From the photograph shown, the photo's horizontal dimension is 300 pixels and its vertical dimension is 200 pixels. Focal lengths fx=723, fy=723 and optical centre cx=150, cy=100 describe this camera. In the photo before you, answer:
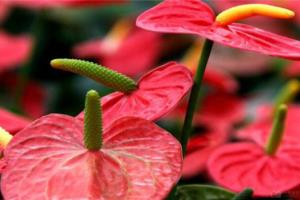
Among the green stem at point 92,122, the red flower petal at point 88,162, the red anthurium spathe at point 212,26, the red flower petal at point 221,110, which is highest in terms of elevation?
the red anthurium spathe at point 212,26

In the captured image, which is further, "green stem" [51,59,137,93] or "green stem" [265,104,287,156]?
"green stem" [265,104,287,156]

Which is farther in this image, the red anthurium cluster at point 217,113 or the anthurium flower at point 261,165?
the red anthurium cluster at point 217,113

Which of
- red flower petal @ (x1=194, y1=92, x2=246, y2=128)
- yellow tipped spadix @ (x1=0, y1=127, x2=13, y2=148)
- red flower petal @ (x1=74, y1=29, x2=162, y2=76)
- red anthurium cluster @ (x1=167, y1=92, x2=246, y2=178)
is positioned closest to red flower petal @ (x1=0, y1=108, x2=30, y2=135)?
yellow tipped spadix @ (x1=0, y1=127, x2=13, y2=148)

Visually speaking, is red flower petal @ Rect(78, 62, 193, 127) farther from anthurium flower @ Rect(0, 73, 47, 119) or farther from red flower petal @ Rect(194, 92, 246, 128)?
anthurium flower @ Rect(0, 73, 47, 119)

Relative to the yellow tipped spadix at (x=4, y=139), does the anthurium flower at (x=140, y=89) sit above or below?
above

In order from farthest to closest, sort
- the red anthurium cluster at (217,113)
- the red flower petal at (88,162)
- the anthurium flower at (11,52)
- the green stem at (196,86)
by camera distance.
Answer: the anthurium flower at (11,52) → the red anthurium cluster at (217,113) → the green stem at (196,86) → the red flower petal at (88,162)

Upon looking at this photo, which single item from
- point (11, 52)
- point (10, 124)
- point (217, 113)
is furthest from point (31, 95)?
point (10, 124)

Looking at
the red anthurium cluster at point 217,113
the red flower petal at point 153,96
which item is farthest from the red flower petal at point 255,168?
the red anthurium cluster at point 217,113

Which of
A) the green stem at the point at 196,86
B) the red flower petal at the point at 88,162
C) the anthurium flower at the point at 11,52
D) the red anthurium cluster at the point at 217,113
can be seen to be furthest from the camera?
the anthurium flower at the point at 11,52

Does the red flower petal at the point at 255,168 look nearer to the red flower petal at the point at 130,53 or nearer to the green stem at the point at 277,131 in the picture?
the green stem at the point at 277,131
